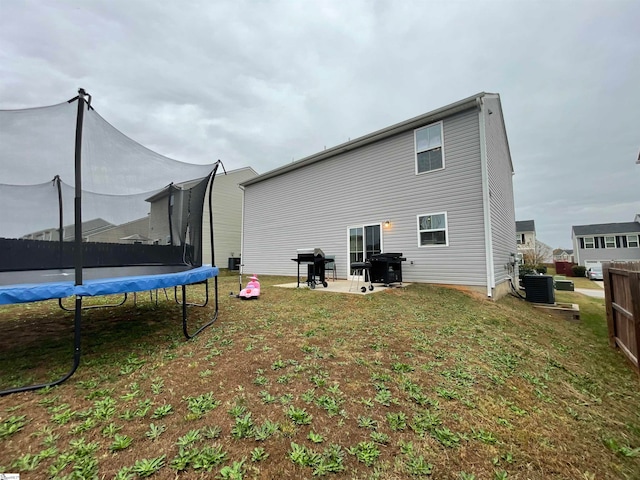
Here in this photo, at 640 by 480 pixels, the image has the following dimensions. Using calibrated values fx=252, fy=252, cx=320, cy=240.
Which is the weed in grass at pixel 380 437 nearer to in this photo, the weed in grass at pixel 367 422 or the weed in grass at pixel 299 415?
the weed in grass at pixel 367 422

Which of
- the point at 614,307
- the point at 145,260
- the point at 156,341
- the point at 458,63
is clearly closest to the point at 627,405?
the point at 614,307

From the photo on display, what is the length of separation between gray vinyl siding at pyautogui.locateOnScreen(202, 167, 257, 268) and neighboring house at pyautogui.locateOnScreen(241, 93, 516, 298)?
605 cm

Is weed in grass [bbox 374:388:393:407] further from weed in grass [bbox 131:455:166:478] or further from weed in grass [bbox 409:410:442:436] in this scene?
weed in grass [bbox 131:455:166:478]

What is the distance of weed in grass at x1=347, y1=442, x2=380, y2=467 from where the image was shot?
1.45 metres

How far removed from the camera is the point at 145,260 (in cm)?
472

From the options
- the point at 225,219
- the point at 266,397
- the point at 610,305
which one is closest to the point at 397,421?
the point at 266,397

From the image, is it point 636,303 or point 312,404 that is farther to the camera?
point 636,303

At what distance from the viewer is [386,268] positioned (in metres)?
7.26

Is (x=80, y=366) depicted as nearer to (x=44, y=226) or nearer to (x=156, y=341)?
(x=156, y=341)

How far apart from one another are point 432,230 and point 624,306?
4.35 m

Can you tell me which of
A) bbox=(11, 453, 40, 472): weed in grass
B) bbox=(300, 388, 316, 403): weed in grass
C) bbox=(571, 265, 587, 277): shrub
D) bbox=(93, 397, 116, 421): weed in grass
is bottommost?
bbox=(571, 265, 587, 277): shrub

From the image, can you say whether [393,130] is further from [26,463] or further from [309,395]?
[26,463]

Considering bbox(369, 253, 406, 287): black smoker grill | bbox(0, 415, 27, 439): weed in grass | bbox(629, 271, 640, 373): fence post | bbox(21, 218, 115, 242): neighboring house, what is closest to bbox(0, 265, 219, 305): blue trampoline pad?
bbox(21, 218, 115, 242): neighboring house

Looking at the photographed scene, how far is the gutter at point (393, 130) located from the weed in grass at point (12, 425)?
9.37 m
